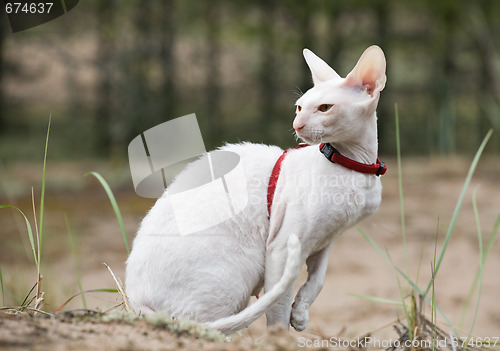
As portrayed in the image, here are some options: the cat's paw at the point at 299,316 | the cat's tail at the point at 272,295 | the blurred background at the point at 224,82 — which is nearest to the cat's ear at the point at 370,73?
the cat's tail at the point at 272,295

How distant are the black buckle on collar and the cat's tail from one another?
0.27m

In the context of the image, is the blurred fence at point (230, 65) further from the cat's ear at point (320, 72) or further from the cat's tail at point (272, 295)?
the cat's tail at point (272, 295)

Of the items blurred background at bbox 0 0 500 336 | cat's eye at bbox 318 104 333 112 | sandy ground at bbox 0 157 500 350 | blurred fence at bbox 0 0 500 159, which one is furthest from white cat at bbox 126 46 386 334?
blurred fence at bbox 0 0 500 159

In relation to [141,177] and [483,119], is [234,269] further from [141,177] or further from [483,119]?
[483,119]

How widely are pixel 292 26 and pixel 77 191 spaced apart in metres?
4.31

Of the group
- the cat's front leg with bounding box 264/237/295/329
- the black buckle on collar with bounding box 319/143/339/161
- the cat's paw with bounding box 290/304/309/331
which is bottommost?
the cat's paw with bounding box 290/304/309/331

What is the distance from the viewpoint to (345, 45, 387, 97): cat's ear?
145 cm

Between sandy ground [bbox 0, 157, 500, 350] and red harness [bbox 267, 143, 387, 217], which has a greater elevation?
red harness [bbox 267, 143, 387, 217]

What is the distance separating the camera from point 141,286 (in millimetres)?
1507

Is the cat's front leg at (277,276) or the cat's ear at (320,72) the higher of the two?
the cat's ear at (320,72)

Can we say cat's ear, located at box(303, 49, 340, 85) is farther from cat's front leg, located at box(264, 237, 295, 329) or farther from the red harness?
cat's front leg, located at box(264, 237, 295, 329)

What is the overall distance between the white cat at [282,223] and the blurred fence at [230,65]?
575 cm

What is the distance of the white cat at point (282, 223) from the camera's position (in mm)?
1447

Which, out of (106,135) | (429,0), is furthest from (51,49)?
(429,0)
